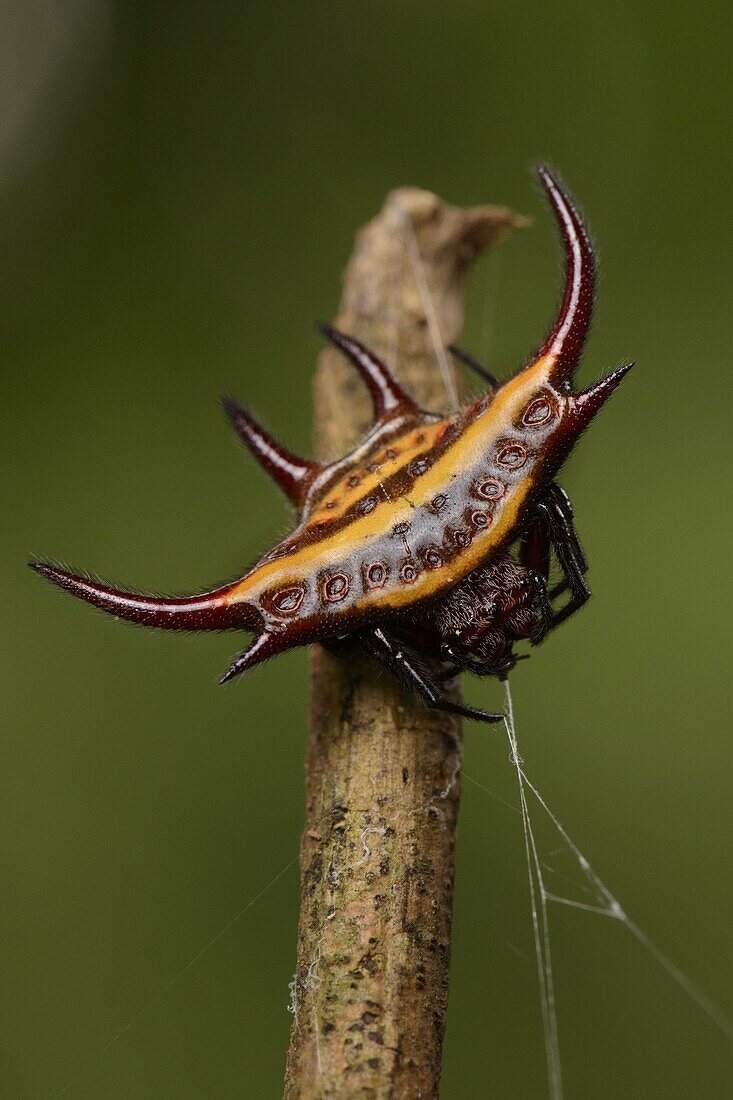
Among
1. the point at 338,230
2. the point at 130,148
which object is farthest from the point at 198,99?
the point at 338,230

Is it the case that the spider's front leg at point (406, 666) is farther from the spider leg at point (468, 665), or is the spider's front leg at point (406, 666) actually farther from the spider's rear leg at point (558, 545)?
the spider's rear leg at point (558, 545)

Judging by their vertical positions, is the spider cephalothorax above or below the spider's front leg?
above

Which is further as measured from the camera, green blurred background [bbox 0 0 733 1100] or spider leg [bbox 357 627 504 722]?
green blurred background [bbox 0 0 733 1100]

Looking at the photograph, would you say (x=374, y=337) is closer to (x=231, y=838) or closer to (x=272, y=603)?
(x=272, y=603)

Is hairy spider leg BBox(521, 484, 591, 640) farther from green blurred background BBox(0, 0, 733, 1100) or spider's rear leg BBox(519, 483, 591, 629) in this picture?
green blurred background BBox(0, 0, 733, 1100)

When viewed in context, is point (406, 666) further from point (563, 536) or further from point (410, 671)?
point (563, 536)

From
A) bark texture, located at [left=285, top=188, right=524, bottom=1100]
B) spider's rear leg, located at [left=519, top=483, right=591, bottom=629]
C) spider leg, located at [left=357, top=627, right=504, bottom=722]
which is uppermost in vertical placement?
spider's rear leg, located at [left=519, top=483, right=591, bottom=629]

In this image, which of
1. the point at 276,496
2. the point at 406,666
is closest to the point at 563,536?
the point at 406,666

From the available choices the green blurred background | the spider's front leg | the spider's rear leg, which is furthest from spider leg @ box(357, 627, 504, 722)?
the green blurred background
